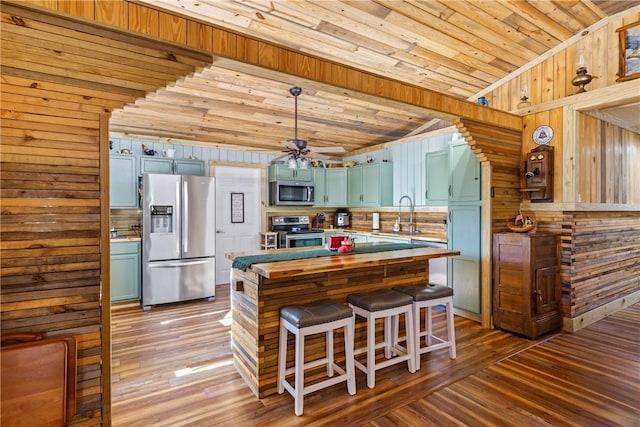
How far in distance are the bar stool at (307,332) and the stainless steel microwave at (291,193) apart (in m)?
3.56

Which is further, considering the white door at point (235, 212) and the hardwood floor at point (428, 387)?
the white door at point (235, 212)

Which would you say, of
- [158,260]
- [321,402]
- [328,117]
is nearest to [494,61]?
[328,117]

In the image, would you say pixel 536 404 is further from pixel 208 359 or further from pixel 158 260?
pixel 158 260

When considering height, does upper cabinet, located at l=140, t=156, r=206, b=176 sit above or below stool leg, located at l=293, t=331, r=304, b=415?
above

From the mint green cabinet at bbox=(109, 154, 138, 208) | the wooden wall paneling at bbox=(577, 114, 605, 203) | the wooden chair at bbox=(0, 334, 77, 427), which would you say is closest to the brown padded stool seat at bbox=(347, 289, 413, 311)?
the wooden chair at bbox=(0, 334, 77, 427)

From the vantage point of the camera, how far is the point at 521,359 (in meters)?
2.95

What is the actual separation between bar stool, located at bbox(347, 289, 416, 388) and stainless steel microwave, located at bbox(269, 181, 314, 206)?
3404 millimetres

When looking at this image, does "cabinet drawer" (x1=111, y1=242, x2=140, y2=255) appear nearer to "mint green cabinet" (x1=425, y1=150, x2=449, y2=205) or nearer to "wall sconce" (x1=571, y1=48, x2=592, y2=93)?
"mint green cabinet" (x1=425, y1=150, x2=449, y2=205)

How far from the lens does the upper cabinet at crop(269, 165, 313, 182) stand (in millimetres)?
5898

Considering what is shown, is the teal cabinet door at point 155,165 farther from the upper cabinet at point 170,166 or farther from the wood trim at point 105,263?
the wood trim at point 105,263

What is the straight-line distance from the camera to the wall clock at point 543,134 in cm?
374

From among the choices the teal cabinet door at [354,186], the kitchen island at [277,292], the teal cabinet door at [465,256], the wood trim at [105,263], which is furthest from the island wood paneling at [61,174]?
the teal cabinet door at [354,186]

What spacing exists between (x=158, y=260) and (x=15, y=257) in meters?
3.03

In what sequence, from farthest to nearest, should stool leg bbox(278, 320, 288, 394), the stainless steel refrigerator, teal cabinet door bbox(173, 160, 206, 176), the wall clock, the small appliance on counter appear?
the small appliance on counter, teal cabinet door bbox(173, 160, 206, 176), the stainless steel refrigerator, the wall clock, stool leg bbox(278, 320, 288, 394)
